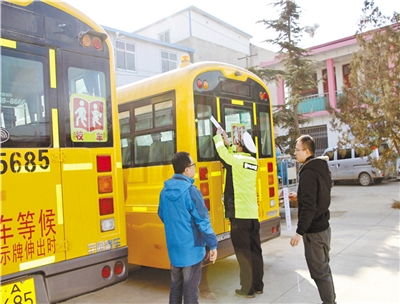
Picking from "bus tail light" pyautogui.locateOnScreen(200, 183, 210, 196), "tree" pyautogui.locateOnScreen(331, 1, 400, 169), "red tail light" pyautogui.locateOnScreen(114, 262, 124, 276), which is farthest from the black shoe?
"tree" pyautogui.locateOnScreen(331, 1, 400, 169)

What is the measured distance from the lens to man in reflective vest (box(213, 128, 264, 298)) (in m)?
4.78

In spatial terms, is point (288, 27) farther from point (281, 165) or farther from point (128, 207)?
point (128, 207)

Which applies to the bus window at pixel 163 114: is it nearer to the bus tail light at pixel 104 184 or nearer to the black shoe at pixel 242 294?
the bus tail light at pixel 104 184

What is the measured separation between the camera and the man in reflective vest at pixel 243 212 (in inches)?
188

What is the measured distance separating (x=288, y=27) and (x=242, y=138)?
10.6 metres

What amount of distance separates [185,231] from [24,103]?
1779mm

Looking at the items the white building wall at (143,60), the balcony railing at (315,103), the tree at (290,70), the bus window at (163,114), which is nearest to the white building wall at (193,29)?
the white building wall at (143,60)

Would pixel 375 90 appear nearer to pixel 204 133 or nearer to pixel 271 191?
pixel 271 191

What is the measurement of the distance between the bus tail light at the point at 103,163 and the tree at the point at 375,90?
8534mm

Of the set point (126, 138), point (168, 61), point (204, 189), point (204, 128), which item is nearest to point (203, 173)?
point (204, 189)

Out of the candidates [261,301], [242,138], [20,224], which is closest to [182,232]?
[20,224]

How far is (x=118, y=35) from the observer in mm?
20141

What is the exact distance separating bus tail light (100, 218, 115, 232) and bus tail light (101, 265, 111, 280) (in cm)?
35

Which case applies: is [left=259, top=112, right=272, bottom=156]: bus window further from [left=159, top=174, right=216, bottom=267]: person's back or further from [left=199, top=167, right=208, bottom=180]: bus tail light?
[left=159, top=174, right=216, bottom=267]: person's back
